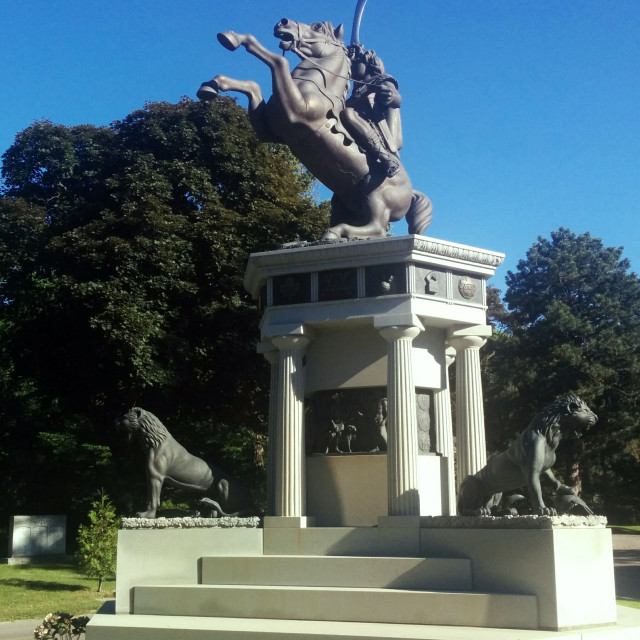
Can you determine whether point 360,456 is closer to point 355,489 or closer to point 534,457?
point 355,489

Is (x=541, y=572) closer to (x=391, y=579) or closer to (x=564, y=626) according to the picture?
(x=564, y=626)

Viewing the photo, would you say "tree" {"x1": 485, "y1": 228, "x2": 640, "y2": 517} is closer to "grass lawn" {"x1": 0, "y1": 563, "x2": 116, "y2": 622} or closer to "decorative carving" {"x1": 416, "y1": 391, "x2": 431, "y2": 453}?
"grass lawn" {"x1": 0, "y1": 563, "x2": 116, "y2": 622}

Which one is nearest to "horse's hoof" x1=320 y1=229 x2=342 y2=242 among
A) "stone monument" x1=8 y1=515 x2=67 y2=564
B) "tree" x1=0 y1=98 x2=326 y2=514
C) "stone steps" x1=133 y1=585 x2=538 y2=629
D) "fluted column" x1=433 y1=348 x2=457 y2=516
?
"fluted column" x1=433 y1=348 x2=457 y2=516

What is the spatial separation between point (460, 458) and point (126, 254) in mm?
15846

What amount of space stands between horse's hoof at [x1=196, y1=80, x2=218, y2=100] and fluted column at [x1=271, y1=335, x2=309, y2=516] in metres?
4.51

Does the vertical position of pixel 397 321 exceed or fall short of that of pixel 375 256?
it falls short

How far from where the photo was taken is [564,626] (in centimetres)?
1018

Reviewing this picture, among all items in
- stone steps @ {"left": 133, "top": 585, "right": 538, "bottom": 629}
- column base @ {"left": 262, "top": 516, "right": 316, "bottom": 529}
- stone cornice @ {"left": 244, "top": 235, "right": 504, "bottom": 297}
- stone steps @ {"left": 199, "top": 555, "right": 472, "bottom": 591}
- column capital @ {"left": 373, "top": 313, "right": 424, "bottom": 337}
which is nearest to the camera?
stone steps @ {"left": 133, "top": 585, "right": 538, "bottom": 629}

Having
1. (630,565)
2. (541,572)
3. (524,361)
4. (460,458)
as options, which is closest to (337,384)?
(460,458)

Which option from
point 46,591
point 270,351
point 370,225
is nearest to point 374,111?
point 370,225

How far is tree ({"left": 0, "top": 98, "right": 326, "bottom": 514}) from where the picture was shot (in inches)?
1053

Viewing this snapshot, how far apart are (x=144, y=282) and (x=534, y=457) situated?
17828 millimetres

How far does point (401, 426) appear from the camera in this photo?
1271 cm

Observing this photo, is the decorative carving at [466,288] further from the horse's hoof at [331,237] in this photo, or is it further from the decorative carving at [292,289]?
the decorative carving at [292,289]
